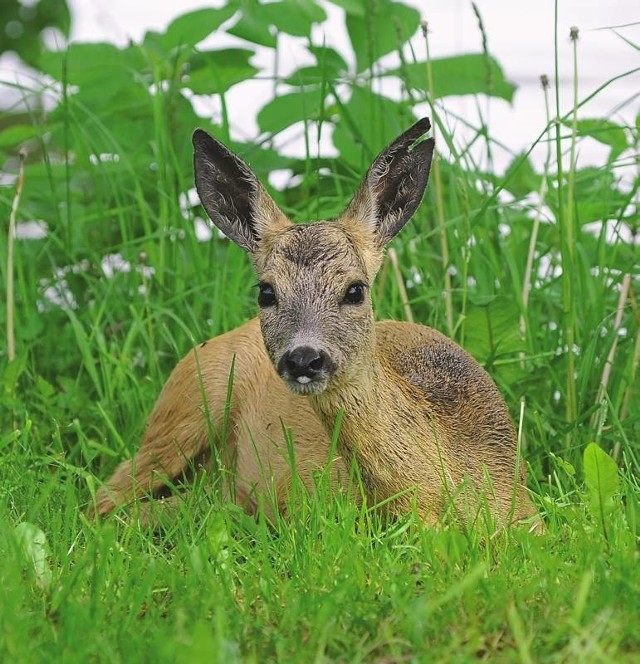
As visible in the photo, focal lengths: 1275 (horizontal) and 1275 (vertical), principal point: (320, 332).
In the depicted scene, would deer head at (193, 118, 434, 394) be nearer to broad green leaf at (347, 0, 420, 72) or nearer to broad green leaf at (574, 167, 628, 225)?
broad green leaf at (574, 167, 628, 225)

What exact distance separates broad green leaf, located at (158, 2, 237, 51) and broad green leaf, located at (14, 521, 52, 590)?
2453 mm

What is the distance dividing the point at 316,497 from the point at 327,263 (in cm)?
71

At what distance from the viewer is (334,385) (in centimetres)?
365

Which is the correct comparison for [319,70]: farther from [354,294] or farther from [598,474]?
[598,474]

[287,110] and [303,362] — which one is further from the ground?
[287,110]

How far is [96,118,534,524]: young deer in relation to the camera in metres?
3.65

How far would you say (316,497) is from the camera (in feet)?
11.2

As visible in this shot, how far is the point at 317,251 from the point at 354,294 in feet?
0.55

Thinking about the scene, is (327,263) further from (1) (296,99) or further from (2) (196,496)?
(1) (296,99)

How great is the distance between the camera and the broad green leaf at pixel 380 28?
5246mm

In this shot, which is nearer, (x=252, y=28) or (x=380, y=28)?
(x=252, y=28)

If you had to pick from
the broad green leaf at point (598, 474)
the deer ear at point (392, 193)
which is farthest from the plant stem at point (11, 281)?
the broad green leaf at point (598, 474)

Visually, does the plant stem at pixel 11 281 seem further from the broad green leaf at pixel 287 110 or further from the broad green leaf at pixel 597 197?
the broad green leaf at pixel 597 197

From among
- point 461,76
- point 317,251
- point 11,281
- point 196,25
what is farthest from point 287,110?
point 317,251
